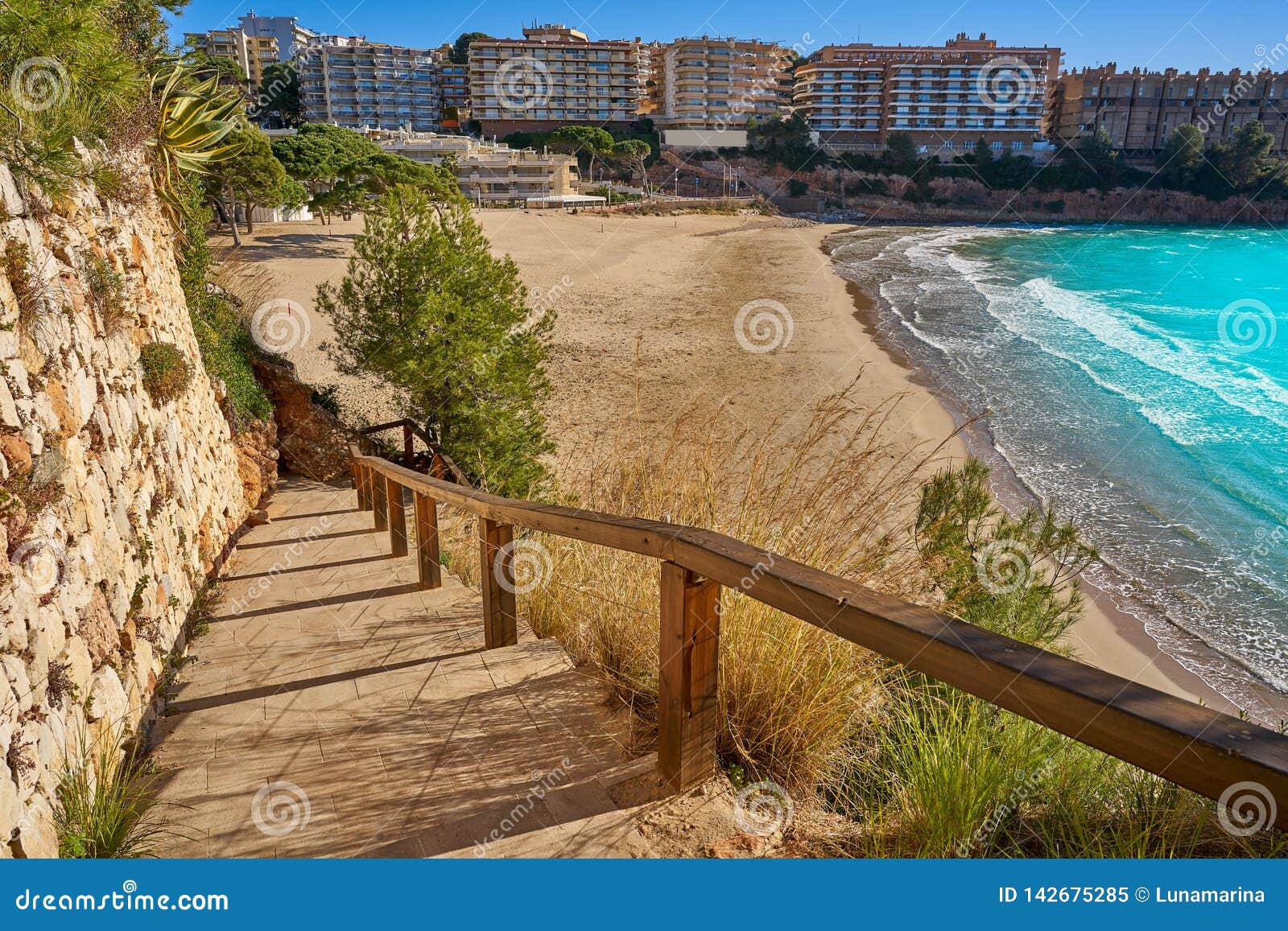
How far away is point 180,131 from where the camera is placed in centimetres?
726

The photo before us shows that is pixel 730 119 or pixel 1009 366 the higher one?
pixel 730 119

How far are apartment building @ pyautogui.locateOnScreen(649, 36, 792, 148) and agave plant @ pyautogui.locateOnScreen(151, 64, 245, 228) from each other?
8979 centimetres

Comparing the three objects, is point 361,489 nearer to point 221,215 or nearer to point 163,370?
point 163,370

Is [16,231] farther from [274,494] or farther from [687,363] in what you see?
[687,363]

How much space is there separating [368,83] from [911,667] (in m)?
115

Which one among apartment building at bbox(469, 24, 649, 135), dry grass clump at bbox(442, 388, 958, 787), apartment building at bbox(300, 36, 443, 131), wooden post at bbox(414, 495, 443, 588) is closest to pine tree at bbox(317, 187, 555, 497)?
wooden post at bbox(414, 495, 443, 588)

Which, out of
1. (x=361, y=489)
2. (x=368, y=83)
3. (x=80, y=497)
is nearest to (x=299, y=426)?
(x=361, y=489)

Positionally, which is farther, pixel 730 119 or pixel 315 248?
pixel 730 119

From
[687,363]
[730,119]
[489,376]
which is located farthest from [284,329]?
[730,119]

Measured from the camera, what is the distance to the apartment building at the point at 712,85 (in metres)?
96.9

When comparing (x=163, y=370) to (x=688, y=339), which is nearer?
(x=163, y=370)

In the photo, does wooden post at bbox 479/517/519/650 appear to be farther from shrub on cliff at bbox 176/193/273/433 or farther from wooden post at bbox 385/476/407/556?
shrub on cliff at bbox 176/193/273/433

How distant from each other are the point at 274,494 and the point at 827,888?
816 cm

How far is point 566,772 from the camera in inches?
98.2
